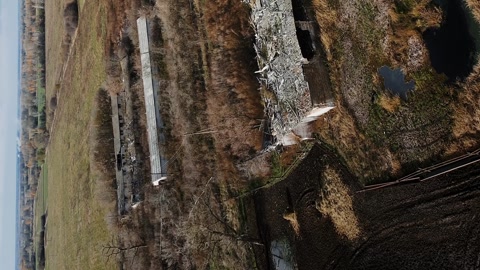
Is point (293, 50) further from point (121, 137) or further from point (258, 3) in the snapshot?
point (121, 137)

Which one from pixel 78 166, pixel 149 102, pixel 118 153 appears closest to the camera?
pixel 149 102

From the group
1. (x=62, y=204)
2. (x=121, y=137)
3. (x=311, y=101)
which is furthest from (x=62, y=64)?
(x=311, y=101)

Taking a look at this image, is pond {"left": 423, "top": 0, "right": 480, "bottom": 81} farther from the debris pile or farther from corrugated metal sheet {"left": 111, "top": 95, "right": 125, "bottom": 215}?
corrugated metal sheet {"left": 111, "top": 95, "right": 125, "bottom": 215}

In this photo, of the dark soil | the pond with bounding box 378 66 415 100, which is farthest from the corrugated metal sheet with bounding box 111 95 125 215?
the pond with bounding box 378 66 415 100

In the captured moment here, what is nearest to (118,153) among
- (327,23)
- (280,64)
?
(280,64)

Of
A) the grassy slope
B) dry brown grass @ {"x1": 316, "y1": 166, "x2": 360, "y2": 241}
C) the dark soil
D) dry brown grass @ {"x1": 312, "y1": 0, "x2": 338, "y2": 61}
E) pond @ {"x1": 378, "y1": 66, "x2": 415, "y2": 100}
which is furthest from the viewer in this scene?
the grassy slope

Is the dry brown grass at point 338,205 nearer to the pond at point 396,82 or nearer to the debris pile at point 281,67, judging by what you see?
the debris pile at point 281,67

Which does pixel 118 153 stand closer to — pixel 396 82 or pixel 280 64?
pixel 280 64

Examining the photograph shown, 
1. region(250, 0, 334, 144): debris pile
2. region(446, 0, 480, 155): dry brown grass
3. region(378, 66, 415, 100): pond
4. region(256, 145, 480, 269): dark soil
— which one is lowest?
region(256, 145, 480, 269): dark soil
